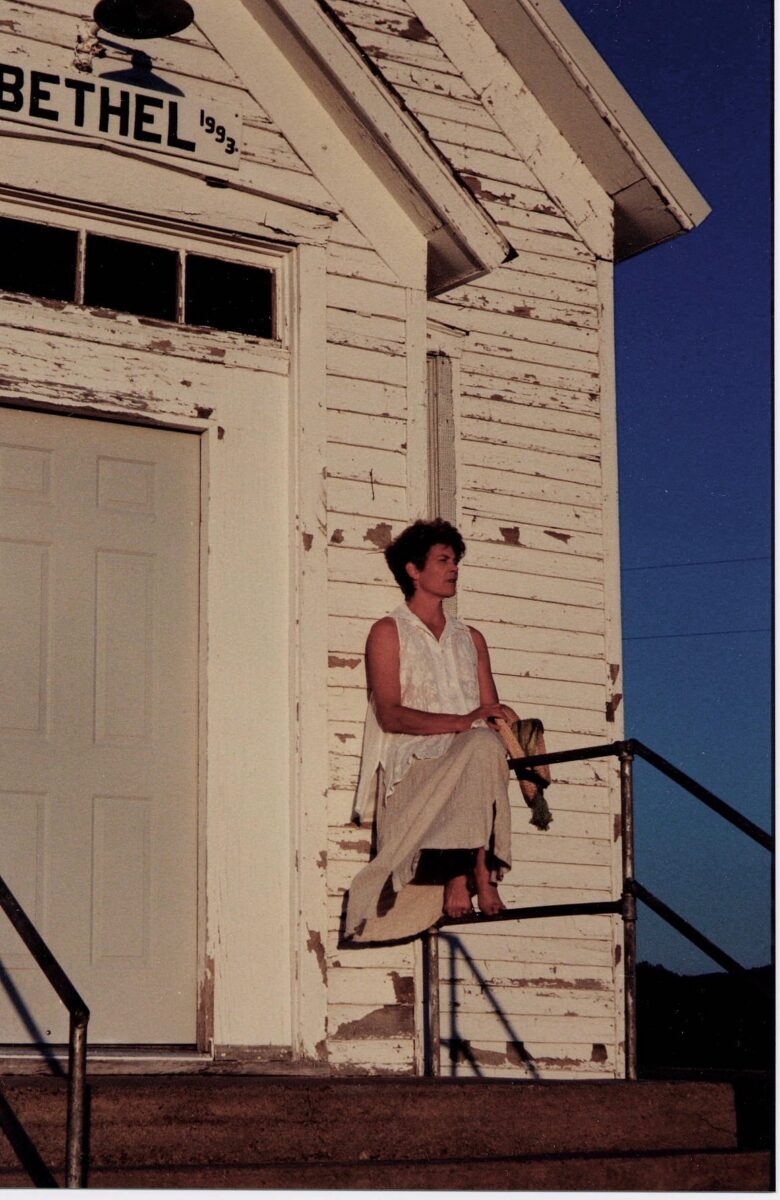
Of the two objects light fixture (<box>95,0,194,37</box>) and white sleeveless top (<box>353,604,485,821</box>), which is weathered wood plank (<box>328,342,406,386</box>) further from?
light fixture (<box>95,0,194,37</box>)

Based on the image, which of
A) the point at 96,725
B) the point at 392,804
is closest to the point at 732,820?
the point at 392,804

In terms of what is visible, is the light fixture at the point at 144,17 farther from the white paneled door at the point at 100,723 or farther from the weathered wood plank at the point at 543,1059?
the weathered wood plank at the point at 543,1059

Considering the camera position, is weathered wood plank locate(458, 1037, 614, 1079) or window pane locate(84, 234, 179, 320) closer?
window pane locate(84, 234, 179, 320)

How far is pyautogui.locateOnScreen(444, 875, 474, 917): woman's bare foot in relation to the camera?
6879 mm

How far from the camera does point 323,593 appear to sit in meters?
7.09

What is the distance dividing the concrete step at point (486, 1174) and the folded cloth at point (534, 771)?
1.45 metres

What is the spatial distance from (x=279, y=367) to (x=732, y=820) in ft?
7.98

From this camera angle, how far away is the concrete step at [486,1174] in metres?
5.02

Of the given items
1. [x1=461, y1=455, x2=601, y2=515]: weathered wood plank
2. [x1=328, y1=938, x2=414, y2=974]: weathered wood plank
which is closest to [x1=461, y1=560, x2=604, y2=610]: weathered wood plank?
[x1=461, y1=455, x2=601, y2=515]: weathered wood plank

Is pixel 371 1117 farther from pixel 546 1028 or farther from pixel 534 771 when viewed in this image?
pixel 546 1028

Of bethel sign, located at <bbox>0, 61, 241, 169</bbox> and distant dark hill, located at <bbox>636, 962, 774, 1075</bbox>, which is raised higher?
bethel sign, located at <bbox>0, 61, 241, 169</bbox>

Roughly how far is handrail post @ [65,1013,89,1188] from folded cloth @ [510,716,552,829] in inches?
103

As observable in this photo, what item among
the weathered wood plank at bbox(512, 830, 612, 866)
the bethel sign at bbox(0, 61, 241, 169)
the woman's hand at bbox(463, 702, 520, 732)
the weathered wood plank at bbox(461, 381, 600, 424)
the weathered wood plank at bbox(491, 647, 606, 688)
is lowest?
the weathered wood plank at bbox(512, 830, 612, 866)

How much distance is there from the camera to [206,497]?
6980 millimetres
